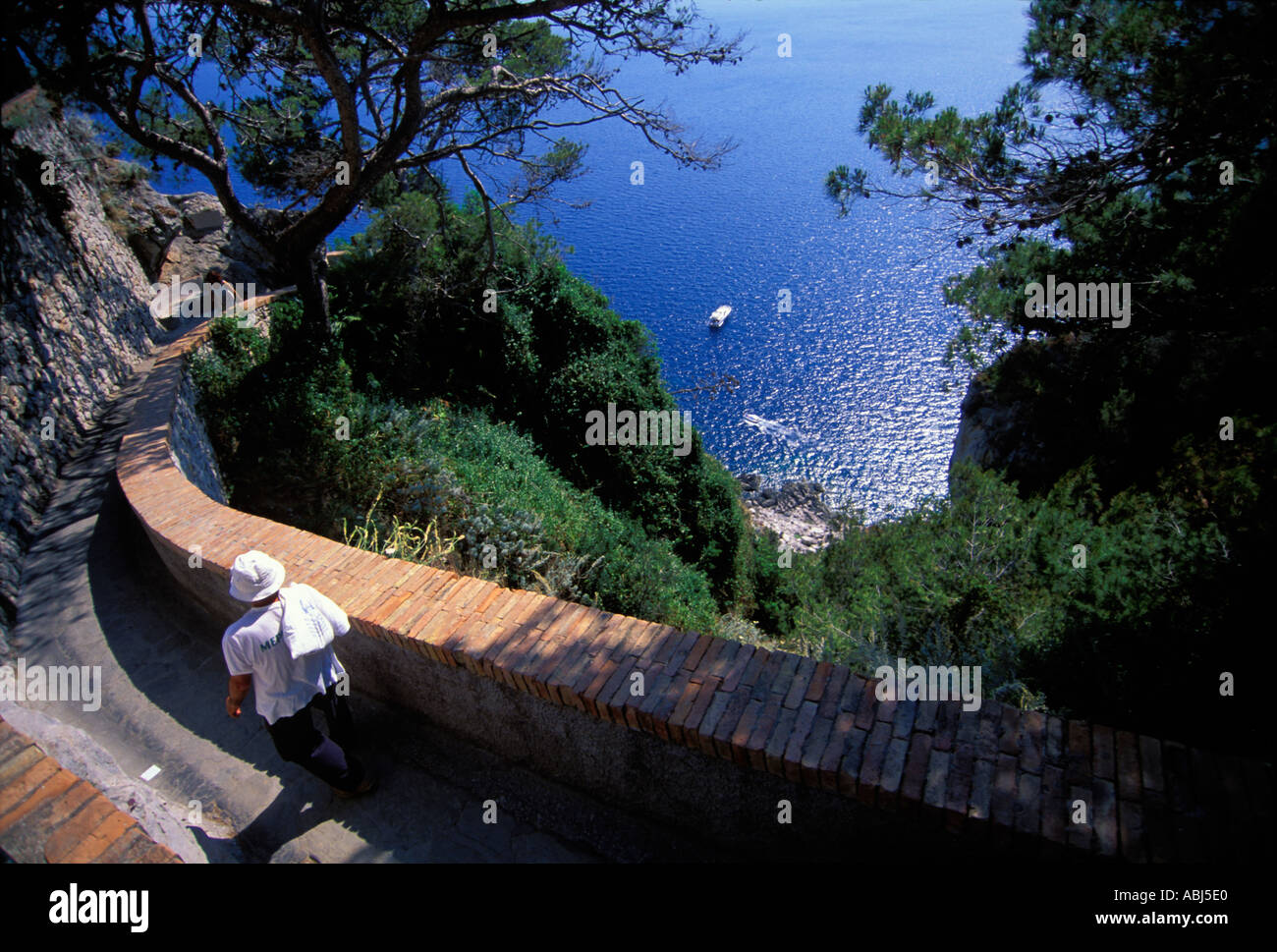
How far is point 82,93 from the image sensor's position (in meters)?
8.02

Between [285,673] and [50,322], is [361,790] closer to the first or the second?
[285,673]

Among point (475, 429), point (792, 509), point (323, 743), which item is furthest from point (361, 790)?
point (792, 509)

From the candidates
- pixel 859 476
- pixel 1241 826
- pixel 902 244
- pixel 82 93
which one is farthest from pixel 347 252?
pixel 902 244

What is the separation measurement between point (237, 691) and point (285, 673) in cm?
26

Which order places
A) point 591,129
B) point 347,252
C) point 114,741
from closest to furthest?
point 114,741 < point 347,252 < point 591,129

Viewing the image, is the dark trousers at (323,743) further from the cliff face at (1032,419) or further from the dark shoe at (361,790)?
the cliff face at (1032,419)

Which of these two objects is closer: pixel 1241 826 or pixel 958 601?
pixel 1241 826

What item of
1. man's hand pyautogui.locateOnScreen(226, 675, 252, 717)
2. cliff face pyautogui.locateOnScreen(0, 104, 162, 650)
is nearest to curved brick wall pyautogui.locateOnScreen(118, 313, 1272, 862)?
man's hand pyautogui.locateOnScreen(226, 675, 252, 717)

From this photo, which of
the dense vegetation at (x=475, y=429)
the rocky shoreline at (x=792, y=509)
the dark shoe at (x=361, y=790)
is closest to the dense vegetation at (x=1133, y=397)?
the dense vegetation at (x=475, y=429)

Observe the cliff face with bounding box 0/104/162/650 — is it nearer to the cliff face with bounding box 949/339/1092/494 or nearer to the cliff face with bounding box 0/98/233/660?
the cliff face with bounding box 0/98/233/660

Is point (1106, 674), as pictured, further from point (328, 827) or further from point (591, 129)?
point (591, 129)

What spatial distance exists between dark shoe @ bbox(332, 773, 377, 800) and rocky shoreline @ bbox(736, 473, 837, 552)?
2118 cm

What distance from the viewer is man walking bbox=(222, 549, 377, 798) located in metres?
3.26
